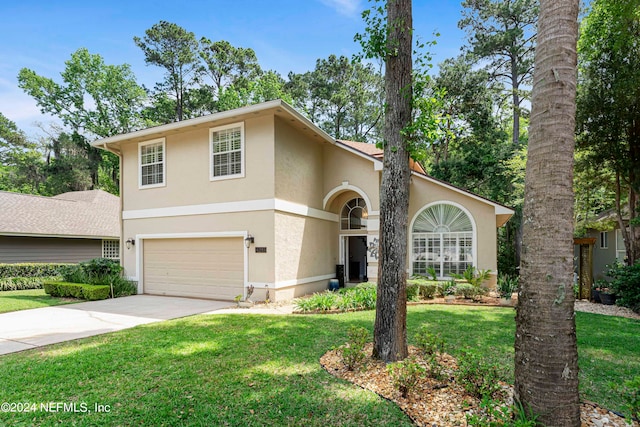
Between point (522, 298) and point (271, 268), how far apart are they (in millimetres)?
8325

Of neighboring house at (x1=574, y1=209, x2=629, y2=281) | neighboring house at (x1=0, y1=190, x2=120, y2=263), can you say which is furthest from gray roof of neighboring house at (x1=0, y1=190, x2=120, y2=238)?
neighboring house at (x1=574, y1=209, x2=629, y2=281)

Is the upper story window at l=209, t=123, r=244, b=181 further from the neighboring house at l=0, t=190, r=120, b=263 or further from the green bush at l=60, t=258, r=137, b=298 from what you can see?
the neighboring house at l=0, t=190, r=120, b=263

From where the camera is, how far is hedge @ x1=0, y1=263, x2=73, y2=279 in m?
14.3

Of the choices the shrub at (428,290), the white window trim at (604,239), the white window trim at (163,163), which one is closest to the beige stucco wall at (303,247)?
the shrub at (428,290)

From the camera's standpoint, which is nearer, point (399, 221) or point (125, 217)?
point (399, 221)

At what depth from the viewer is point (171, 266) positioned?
12422 mm

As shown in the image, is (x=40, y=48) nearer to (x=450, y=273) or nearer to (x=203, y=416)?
(x=203, y=416)

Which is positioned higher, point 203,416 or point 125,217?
point 125,217

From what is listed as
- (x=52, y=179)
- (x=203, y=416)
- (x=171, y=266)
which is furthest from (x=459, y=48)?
(x=52, y=179)

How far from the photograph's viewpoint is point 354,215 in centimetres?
1409

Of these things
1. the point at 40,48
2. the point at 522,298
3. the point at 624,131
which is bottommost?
the point at 522,298

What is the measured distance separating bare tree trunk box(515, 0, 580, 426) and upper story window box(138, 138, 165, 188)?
12456 millimetres

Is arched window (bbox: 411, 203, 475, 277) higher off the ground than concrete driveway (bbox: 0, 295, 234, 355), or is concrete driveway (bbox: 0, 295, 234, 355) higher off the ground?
arched window (bbox: 411, 203, 475, 277)

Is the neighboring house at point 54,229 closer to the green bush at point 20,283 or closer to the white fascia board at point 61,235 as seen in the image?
the white fascia board at point 61,235
